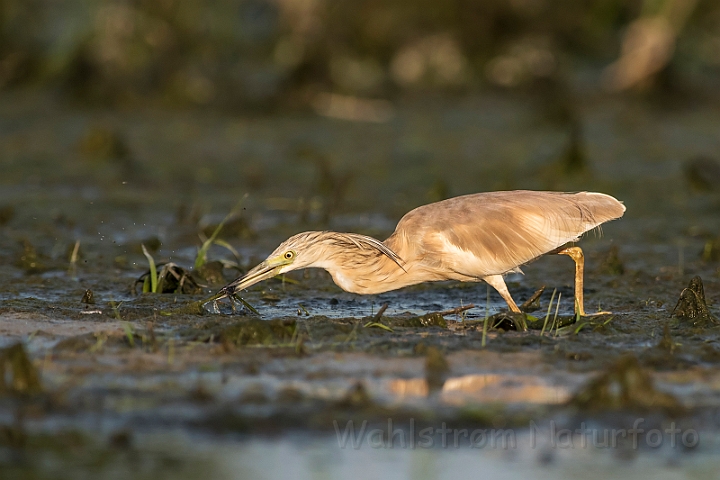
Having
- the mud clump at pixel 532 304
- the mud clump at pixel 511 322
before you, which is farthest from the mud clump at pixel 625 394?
the mud clump at pixel 532 304

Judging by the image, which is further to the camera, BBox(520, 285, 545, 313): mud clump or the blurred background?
the blurred background

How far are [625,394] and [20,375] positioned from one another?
7.74ft

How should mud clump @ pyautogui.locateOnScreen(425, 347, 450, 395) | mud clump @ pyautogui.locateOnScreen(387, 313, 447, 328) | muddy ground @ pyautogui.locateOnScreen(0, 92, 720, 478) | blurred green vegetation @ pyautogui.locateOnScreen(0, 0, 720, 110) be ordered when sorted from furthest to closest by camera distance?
blurred green vegetation @ pyautogui.locateOnScreen(0, 0, 720, 110) → mud clump @ pyautogui.locateOnScreen(387, 313, 447, 328) → mud clump @ pyautogui.locateOnScreen(425, 347, 450, 395) → muddy ground @ pyautogui.locateOnScreen(0, 92, 720, 478)

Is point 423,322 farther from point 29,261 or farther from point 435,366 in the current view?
point 29,261

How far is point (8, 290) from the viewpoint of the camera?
6676mm

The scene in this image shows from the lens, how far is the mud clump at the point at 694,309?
18.8ft

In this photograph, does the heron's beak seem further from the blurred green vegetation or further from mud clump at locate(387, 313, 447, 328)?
the blurred green vegetation

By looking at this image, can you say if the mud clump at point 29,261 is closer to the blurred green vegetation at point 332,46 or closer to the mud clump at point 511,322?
the mud clump at point 511,322

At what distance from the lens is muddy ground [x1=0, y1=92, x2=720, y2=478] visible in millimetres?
4012

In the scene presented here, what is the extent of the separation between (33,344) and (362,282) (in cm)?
180

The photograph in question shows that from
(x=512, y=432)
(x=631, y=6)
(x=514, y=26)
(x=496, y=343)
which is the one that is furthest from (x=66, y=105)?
(x=512, y=432)

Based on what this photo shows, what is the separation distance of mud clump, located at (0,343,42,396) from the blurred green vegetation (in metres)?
9.86

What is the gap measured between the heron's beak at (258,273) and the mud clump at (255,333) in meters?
0.57

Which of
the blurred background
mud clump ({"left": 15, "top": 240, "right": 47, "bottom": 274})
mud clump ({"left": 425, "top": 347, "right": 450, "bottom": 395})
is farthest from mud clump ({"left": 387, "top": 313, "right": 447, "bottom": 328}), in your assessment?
the blurred background
